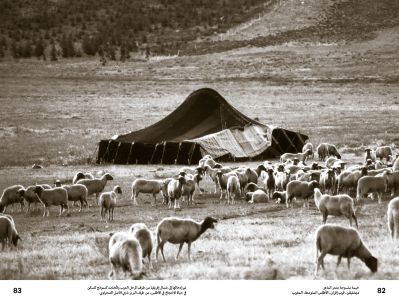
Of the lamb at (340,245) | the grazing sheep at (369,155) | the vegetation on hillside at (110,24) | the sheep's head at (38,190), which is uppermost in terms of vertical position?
the vegetation on hillside at (110,24)

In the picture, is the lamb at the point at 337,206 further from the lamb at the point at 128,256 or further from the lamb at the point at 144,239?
the lamb at the point at 128,256

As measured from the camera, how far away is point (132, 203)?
1029 inches

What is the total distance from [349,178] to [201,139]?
1250 cm

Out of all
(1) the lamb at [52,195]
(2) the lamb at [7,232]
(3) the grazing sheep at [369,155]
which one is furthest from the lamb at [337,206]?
(3) the grazing sheep at [369,155]

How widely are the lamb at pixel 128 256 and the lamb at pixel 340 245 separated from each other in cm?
Result: 337

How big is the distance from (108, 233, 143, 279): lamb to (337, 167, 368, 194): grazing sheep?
1269cm

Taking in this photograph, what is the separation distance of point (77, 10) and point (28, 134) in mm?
49944

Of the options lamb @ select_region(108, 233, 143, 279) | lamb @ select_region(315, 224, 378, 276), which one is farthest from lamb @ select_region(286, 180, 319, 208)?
lamb @ select_region(108, 233, 143, 279)

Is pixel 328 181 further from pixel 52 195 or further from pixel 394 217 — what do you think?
pixel 52 195

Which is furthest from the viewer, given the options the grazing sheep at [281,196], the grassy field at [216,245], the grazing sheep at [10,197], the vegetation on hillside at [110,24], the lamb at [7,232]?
the vegetation on hillside at [110,24]

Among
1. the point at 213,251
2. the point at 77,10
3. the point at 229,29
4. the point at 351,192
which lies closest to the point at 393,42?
the point at 229,29

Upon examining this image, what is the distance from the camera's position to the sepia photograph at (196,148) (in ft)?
50.2

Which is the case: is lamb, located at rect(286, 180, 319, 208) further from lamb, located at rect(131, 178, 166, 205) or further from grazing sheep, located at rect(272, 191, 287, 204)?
lamb, located at rect(131, 178, 166, 205)

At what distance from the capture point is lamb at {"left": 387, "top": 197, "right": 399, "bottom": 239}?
55.5 ft
